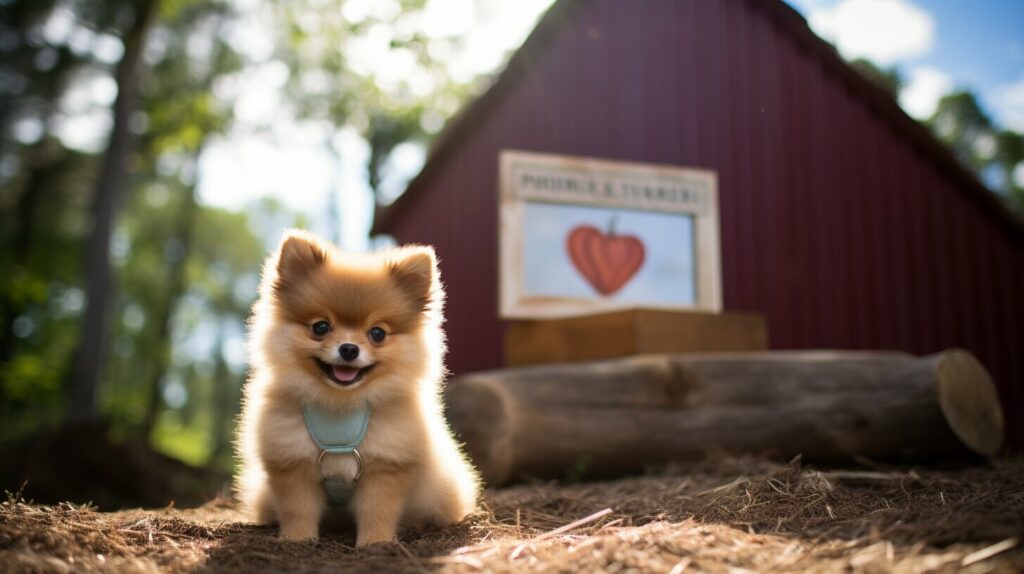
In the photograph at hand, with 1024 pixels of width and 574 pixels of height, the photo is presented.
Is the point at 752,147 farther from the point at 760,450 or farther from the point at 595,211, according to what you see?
the point at 760,450

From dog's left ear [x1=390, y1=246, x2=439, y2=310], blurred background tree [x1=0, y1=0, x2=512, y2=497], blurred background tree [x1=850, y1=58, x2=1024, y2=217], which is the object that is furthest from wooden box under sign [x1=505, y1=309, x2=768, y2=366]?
blurred background tree [x1=850, y1=58, x2=1024, y2=217]

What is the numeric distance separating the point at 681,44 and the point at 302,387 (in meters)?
8.18

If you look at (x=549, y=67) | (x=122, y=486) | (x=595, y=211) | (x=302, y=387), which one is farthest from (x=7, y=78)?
(x=302, y=387)

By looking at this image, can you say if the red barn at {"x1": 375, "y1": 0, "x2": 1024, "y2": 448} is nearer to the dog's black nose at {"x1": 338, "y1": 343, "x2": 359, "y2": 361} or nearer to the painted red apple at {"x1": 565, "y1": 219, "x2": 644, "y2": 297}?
the painted red apple at {"x1": 565, "y1": 219, "x2": 644, "y2": 297}

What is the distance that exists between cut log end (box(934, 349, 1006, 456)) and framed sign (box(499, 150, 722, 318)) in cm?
338

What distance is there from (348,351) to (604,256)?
5.83m

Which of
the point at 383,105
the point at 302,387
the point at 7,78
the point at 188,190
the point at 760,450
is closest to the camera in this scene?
the point at 302,387

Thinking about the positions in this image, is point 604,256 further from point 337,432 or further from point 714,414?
point 337,432

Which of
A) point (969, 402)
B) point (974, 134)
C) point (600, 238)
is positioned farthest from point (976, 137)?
point (969, 402)

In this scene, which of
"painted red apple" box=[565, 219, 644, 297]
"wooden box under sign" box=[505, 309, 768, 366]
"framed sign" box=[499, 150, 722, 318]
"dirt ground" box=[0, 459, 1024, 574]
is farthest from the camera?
"painted red apple" box=[565, 219, 644, 297]

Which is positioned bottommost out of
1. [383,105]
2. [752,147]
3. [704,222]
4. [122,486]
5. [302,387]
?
[122,486]

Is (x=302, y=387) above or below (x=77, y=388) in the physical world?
above

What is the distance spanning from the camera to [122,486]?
10438mm

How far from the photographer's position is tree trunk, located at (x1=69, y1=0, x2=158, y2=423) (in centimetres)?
1336
